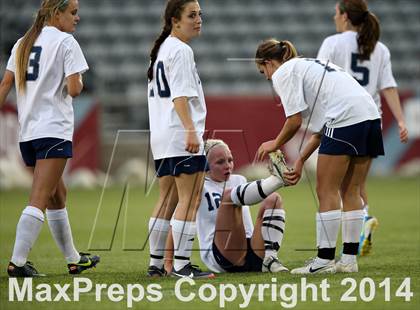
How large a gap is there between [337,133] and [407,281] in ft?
3.53

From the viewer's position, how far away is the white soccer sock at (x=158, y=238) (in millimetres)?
6188

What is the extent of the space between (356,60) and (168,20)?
1.98 metres

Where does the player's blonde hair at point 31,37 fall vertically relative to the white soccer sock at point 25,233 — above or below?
above

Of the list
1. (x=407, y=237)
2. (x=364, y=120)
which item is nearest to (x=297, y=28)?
(x=407, y=237)

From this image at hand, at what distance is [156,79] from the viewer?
610 centimetres

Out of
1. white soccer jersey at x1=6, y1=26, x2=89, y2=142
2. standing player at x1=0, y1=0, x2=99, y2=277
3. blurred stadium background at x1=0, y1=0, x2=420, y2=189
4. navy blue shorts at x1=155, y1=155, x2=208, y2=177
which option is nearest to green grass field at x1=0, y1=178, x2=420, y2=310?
standing player at x1=0, y1=0, x2=99, y2=277

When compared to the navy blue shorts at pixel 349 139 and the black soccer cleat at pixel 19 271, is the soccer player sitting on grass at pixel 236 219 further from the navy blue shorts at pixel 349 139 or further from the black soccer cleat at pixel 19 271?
the black soccer cleat at pixel 19 271

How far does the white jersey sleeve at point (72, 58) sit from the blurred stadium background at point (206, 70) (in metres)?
8.98

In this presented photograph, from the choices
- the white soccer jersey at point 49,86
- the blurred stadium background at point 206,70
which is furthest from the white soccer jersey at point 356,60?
the blurred stadium background at point 206,70

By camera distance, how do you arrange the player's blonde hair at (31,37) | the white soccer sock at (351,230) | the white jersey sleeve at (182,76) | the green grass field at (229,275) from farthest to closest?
the white soccer sock at (351,230) → the player's blonde hair at (31,37) → the white jersey sleeve at (182,76) → the green grass field at (229,275)

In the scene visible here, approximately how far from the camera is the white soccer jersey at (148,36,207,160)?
5.90 meters

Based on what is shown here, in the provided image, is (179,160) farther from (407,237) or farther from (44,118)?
(407,237)

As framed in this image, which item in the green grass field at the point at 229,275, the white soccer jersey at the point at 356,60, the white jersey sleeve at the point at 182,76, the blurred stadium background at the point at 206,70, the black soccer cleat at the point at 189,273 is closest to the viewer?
the green grass field at the point at 229,275

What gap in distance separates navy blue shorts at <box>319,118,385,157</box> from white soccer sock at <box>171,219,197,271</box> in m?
1.05
